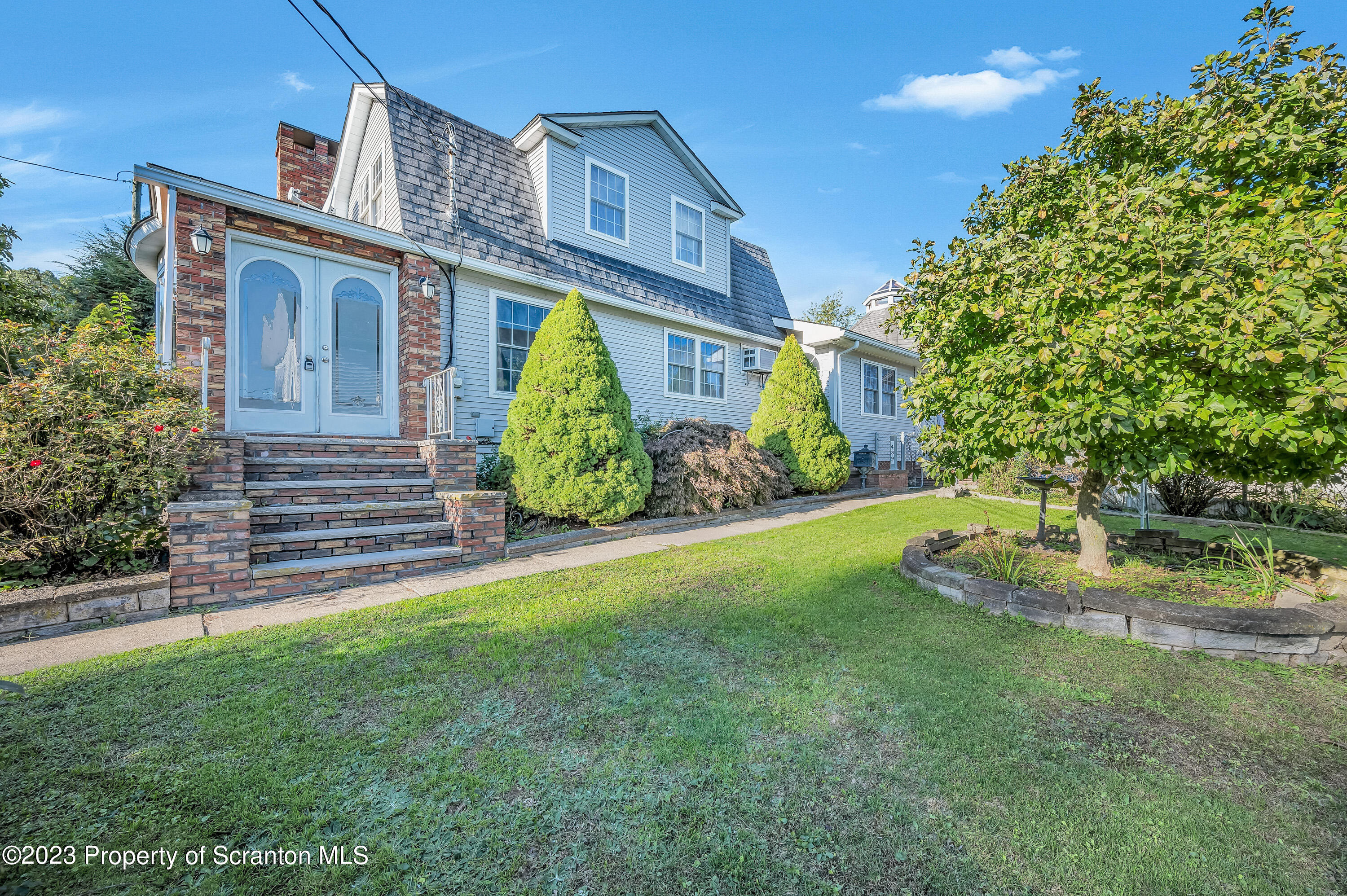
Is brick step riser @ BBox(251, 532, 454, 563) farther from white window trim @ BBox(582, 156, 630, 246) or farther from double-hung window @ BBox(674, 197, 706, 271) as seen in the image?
double-hung window @ BBox(674, 197, 706, 271)

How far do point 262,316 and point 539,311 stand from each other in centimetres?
357

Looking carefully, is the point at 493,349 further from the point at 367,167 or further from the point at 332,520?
the point at 367,167

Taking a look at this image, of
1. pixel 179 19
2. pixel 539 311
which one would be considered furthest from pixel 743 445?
pixel 179 19

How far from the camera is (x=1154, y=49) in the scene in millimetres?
6457

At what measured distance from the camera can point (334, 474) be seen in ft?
18.0

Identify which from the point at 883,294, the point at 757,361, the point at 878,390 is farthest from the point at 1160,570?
the point at 883,294

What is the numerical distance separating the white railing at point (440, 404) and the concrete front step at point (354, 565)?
62.9 inches

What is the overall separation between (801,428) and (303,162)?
36.5 ft

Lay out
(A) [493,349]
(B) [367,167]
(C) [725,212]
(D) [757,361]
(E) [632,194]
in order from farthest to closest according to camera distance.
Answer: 1. (C) [725,212]
2. (D) [757,361]
3. (E) [632,194]
4. (B) [367,167]
5. (A) [493,349]

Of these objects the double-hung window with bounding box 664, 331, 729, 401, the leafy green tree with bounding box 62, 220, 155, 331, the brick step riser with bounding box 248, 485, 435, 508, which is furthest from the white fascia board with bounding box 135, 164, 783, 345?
the leafy green tree with bounding box 62, 220, 155, 331

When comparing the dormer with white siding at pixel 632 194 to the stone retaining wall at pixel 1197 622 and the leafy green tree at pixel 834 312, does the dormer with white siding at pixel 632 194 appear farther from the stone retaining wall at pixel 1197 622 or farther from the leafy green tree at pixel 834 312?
the leafy green tree at pixel 834 312

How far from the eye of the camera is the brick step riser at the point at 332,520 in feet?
Result: 15.0

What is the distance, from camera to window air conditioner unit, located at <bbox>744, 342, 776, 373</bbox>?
11.6 meters

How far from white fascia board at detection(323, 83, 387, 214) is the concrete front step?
24.2 feet
